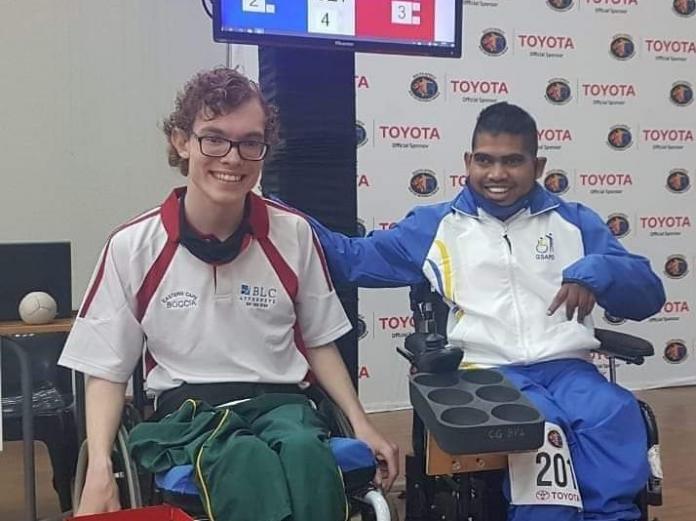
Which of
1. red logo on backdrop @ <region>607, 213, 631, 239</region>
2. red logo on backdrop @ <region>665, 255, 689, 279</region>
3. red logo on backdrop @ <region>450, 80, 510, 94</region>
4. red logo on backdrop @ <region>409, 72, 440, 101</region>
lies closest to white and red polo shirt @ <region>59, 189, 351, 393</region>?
red logo on backdrop @ <region>409, 72, 440, 101</region>

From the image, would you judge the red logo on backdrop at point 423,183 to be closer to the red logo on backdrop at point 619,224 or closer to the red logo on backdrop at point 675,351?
the red logo on backdrop at point 619,224

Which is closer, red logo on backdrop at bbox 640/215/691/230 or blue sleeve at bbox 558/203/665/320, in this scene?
blue sleeve at bbox 558/203/665/320

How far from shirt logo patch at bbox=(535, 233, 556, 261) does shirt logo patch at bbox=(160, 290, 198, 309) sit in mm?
920

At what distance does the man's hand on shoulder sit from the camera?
6.21ft

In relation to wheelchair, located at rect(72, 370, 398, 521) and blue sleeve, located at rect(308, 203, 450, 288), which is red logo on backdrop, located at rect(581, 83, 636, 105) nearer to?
blue sleeve, located at rect(308, 203, 450, 288)

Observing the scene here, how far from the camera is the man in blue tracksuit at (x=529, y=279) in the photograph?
5.96ft

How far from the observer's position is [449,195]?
400 centimetres

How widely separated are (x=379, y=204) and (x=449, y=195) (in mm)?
374

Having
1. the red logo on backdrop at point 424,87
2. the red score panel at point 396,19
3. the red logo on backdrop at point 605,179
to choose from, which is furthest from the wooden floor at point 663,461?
the red logo on backdrop at point 424,87

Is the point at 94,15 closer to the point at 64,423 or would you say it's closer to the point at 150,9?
the point at 150,9

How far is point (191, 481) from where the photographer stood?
4.73 feet

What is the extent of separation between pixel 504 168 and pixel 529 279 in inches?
11.8

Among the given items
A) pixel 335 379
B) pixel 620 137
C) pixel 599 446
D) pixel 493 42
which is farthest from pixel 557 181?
pixel 335 379

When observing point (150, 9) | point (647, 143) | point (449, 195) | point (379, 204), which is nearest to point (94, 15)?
point (150, 9)
